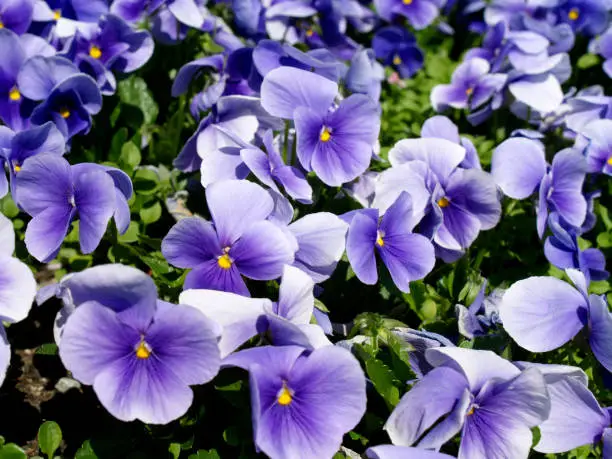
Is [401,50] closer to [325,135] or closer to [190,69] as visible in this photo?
[190,69]

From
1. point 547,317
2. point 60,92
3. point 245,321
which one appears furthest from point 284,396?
point 60,92

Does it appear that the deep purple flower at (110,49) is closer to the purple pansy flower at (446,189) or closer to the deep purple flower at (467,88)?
the purple pansy flower at (446,189)

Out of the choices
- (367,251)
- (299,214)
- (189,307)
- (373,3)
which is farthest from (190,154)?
(373,3)

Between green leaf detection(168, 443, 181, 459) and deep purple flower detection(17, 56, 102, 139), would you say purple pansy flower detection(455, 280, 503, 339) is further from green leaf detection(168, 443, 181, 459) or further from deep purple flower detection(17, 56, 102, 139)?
deep purple flower detection(17, 56, 102, 139)

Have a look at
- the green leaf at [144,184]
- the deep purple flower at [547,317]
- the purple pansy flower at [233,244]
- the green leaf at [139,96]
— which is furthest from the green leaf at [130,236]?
the deep purple flower at [547,317]

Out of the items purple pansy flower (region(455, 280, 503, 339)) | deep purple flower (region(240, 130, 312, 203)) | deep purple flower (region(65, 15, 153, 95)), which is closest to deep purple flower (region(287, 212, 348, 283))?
deep purple flower (region(240, 130, 312, 203))
